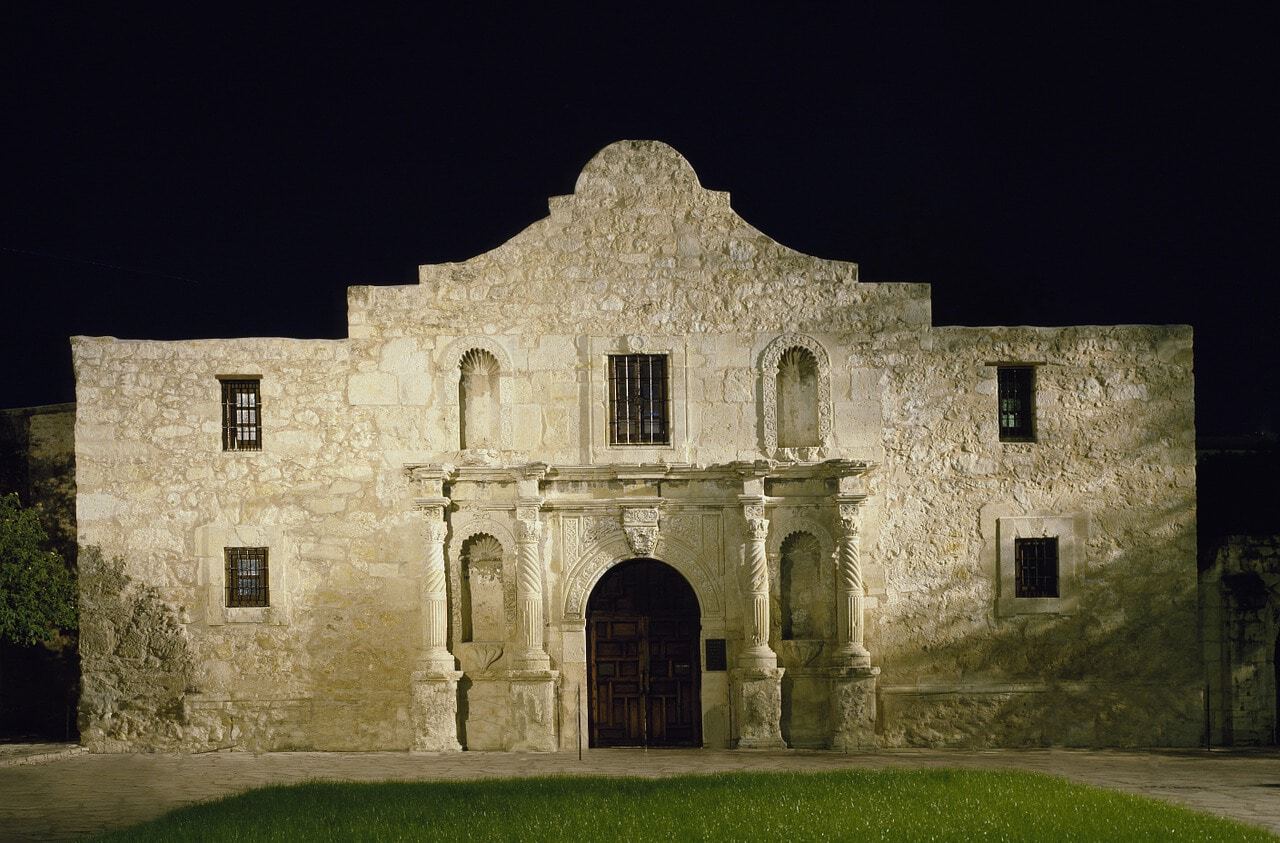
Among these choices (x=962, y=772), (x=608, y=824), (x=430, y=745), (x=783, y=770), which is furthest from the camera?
(x=430, y=745)

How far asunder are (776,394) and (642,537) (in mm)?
2859

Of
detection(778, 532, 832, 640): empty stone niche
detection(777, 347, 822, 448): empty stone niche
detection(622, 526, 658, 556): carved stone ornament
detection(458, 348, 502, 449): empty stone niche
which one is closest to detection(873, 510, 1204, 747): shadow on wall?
detection(778, 532, 832, 640): empty stone niche

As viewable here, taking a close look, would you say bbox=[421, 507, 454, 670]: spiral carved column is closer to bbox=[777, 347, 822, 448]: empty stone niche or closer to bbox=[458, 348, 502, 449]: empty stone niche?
bbox=[458, 348, 502, 449]: empty stone niche

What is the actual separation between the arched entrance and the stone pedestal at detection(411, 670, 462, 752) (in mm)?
2026

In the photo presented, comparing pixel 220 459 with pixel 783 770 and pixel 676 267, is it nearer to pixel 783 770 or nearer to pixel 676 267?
pixel 676 267

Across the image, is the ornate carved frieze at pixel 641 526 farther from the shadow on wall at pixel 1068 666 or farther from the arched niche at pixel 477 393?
the shadow on wall at pixel 1068 666

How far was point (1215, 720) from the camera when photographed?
2045cm

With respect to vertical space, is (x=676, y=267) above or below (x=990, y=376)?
above

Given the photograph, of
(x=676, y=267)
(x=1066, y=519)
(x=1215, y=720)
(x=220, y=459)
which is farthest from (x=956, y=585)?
(x=220, y=459)

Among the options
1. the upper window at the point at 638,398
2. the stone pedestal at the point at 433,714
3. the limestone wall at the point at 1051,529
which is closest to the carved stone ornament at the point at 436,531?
the stone pedestal at the point at 433,714

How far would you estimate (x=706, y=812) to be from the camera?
13.2 metres

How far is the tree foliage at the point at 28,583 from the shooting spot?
19.9m

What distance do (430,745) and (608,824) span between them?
7.34 metres

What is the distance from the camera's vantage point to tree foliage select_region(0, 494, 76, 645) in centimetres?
1991
